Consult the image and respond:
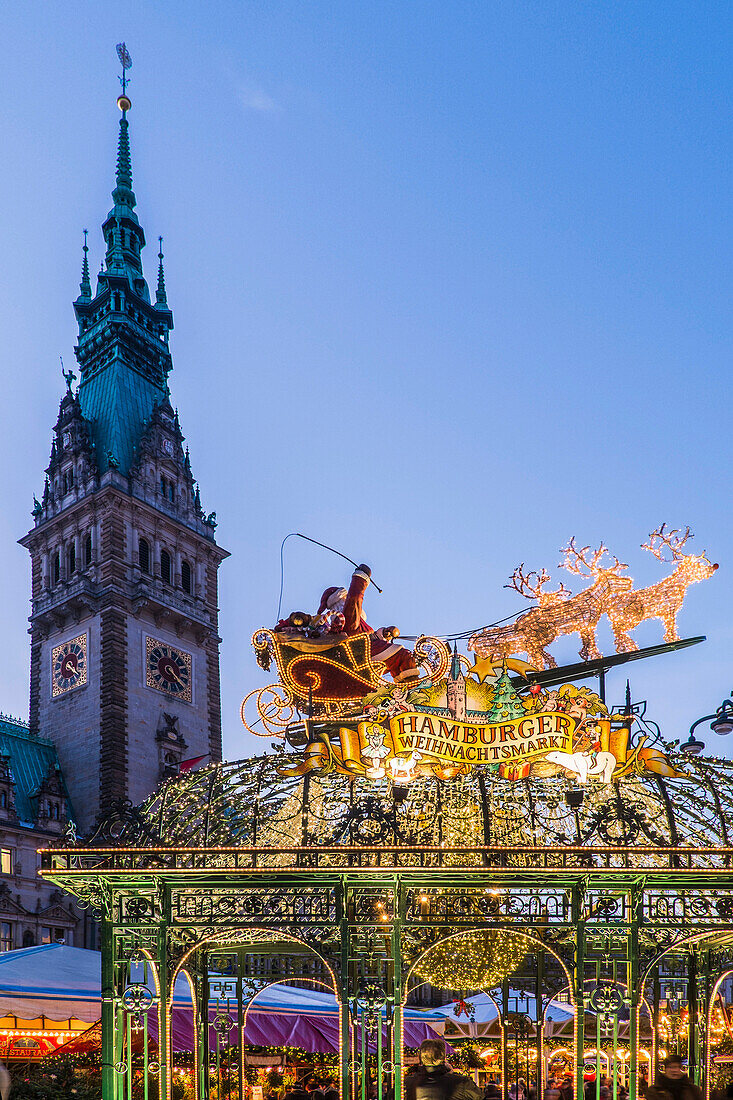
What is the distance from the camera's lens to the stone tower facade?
5400 cm

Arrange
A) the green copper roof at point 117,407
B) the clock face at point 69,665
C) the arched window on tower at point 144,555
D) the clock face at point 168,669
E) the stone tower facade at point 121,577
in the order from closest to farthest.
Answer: the stone tower facade at point 121,577
the clock face at point 69,665
the clock face at point 168,669
the arched window on tower at point 144,555
the green copper roof at point 117,407

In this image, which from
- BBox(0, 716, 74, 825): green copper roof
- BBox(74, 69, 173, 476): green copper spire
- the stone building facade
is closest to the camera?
the stone building facade

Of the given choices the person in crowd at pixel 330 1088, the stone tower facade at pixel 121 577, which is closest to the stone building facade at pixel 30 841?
the stone tower facade at pixel 121 577

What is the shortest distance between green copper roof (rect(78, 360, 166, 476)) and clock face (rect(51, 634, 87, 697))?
→ 36.5ft

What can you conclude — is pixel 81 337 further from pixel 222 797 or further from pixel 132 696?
pixel 222 797

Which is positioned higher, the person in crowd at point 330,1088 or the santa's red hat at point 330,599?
the santa's red hat at point 330,599

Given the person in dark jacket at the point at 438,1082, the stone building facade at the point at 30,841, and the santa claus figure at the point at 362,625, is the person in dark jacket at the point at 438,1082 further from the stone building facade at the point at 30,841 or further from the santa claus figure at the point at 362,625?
the stone building facade at the point at 30,841

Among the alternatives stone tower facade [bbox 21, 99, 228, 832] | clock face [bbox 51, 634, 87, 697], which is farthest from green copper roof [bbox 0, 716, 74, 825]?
clock face [bbox 51, 634, 87, 697]

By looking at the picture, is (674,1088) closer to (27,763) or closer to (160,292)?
(27,763)

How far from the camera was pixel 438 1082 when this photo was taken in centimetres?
1051

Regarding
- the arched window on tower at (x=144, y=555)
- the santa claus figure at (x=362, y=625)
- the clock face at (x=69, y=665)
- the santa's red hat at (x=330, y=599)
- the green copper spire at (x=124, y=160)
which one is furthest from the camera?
Answer: the green copper spire at (x=124, y=160)

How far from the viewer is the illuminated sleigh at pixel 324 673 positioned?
1733 centimetres

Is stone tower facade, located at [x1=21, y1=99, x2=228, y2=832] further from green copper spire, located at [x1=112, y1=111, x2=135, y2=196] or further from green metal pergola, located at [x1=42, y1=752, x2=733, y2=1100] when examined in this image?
green metal pergola, located at [x1=42, y1=752, x2=733, y2=1100]

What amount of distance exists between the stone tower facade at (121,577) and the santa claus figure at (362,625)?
36.0m
